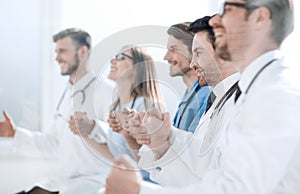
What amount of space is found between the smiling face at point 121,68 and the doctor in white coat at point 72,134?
4 cm

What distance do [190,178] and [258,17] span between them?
0.58 meters

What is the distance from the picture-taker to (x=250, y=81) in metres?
1.38

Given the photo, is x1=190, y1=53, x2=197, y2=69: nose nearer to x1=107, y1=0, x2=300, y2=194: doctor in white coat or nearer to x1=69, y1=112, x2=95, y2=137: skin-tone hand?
x1=107, y1=0, x2=300, y2=194: doctor in white coat

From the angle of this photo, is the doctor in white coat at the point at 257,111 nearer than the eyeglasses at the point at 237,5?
Yes

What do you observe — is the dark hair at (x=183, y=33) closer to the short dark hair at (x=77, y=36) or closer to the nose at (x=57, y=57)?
the short dark hair at (x=77, y=36)

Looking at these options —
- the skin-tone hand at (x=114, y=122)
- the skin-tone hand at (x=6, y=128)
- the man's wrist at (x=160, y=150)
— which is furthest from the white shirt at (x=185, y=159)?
the skin-tone hand at (x=6, y=128)

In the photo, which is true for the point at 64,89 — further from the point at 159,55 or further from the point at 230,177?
Result: the point at 230,177

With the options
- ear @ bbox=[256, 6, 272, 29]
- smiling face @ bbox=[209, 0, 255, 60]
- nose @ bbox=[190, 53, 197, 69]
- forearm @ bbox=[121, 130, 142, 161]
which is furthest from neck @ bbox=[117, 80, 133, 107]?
ear @ bbox=[256, 6, 272, 29]

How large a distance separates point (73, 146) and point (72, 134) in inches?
1.7

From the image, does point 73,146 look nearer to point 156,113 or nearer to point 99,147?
point 99,147

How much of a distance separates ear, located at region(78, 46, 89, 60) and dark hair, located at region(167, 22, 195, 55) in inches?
11.6

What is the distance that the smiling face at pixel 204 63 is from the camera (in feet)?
4.83

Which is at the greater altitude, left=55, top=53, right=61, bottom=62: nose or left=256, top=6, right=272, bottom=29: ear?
left=256, top=6, right=272, bottom=29: ear

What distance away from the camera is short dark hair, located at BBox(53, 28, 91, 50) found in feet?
4.80
